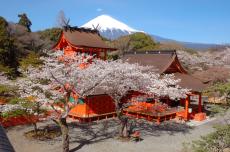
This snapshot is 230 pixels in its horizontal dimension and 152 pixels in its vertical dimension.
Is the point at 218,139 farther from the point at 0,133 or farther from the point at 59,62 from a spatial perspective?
the point at 59,62

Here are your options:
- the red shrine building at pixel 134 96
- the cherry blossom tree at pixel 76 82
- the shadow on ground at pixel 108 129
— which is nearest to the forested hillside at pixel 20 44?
the red shrine building at pixel 134 96

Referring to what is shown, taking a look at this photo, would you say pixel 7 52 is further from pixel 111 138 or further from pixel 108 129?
pixel 111 138

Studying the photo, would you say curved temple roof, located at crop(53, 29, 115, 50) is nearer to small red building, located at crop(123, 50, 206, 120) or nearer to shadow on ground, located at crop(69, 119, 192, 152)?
small red building, located at crop(123, 50, 206, 120)

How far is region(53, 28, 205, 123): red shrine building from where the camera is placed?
23500 mm

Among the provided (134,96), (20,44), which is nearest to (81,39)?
(134,96)

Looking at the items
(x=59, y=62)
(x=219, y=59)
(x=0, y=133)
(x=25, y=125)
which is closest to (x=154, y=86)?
(x=59, y=62)

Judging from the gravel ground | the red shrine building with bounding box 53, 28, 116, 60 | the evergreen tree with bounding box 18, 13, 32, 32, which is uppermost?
the evergreen tree with bounding box 18, 13, 32, 32

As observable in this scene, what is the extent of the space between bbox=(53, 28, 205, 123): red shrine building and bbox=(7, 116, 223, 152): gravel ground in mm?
1237

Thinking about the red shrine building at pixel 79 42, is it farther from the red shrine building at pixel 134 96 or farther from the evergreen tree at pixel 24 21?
the evergreen tree at pixel 24 21

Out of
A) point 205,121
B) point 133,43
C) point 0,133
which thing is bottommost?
point 205,121

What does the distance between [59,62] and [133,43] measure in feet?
122

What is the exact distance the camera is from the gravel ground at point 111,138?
1659 centimetres

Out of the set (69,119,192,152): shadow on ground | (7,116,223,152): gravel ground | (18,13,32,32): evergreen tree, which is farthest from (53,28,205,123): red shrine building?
(18,13,32,32): evergreen tree

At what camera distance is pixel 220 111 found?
9141 mm
